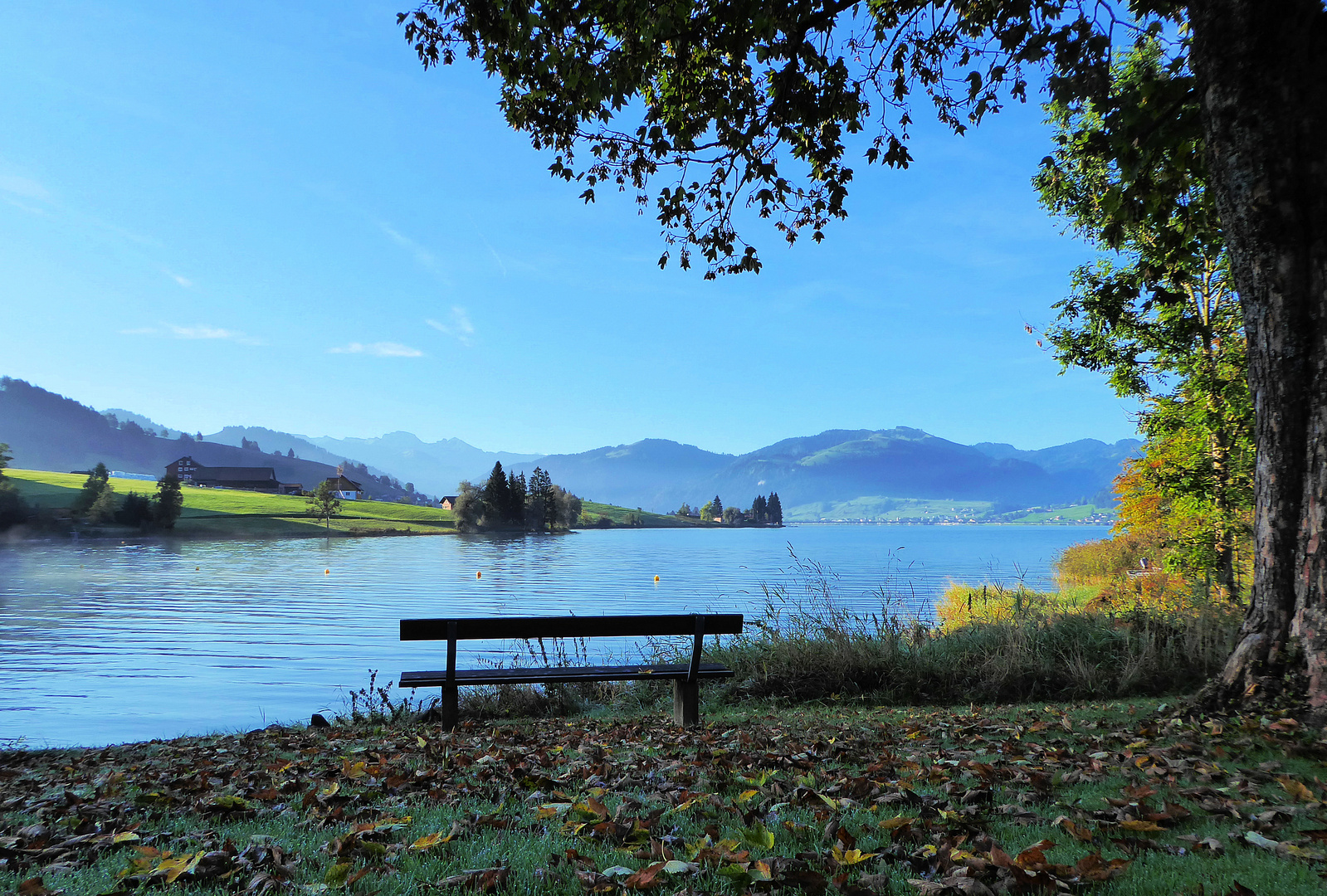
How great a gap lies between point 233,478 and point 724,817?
182 m

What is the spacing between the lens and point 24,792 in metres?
4.22

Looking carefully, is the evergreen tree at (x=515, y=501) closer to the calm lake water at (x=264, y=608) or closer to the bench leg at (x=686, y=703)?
the calm lake water at (x=264, y=608)

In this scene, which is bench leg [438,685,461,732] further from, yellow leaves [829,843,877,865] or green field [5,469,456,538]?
green field [5,469,456,538]

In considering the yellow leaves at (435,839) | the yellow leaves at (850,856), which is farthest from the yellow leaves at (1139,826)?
the yellow leaves at (435,839)

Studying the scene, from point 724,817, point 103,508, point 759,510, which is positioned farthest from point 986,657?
point 759,510

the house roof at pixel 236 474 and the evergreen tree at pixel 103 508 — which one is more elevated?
the house roof at pixel 236 474

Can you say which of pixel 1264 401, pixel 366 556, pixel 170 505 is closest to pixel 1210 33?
pixel 1264 401

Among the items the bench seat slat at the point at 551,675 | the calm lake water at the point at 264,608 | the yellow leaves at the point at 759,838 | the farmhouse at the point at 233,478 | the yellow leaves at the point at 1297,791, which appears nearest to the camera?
the yellow leaves at the point at 759,838

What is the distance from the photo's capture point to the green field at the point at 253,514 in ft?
276

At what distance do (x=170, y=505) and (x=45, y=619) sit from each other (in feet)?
230

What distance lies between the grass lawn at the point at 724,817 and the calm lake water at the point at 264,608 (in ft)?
20.2

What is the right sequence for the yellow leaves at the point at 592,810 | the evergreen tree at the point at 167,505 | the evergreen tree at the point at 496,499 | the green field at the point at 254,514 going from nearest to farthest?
the yellow leaves at the point at 592,810
the evergreen tree at the point at 167,505
the green field at the point at 254,514
the evergreen tree at the point at 496,499

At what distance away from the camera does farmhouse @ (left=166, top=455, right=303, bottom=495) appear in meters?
153

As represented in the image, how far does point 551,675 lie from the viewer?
23.1 ft
